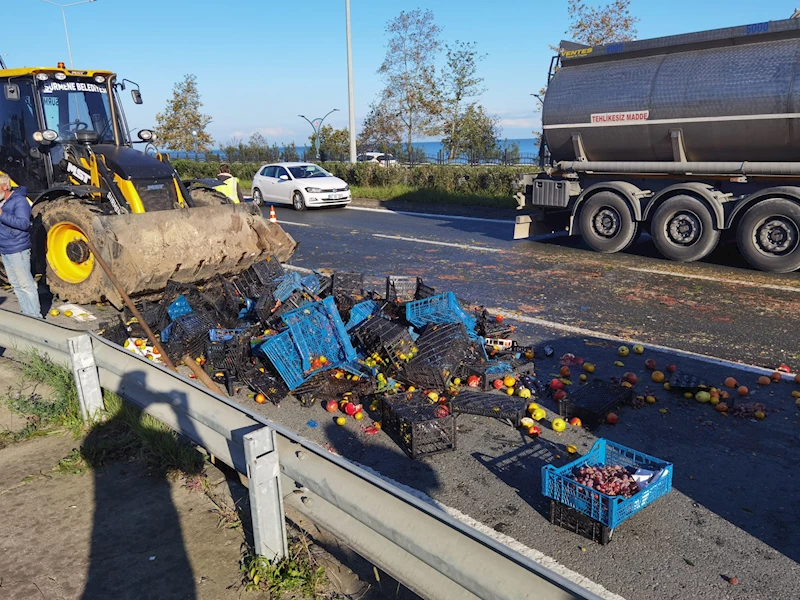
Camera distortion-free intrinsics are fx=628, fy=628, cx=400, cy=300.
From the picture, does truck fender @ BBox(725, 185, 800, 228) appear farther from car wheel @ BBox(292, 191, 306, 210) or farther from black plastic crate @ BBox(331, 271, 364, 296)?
car wheel @ BBox(292, 191, 306, 210)

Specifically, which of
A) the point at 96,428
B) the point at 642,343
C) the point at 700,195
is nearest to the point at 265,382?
the point at 96,428

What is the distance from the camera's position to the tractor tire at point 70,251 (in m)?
8.30

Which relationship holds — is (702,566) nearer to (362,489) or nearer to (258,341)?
(362,489)

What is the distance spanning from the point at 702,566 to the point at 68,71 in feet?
33.6

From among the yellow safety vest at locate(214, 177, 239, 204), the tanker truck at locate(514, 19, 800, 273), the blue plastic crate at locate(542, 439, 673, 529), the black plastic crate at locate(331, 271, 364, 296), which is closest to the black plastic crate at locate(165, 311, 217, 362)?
the black plastic crate at locate(331, 271, 364, 296)

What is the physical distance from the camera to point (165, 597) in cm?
306

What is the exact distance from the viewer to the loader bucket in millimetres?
7914

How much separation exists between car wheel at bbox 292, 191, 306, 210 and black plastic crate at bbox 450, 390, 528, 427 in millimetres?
15877

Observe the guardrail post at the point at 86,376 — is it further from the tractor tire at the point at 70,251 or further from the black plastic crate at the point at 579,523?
the tractor tire at the point at 70,251

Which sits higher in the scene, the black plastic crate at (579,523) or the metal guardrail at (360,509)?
the metal guardrail at (360,509)

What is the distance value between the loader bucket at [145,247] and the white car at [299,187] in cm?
1103

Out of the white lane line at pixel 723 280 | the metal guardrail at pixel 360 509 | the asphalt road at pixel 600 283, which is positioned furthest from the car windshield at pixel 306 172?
the metal guardrail at pixel 360 509

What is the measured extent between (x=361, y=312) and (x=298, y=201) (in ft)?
48.3

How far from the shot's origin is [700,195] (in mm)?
10984
